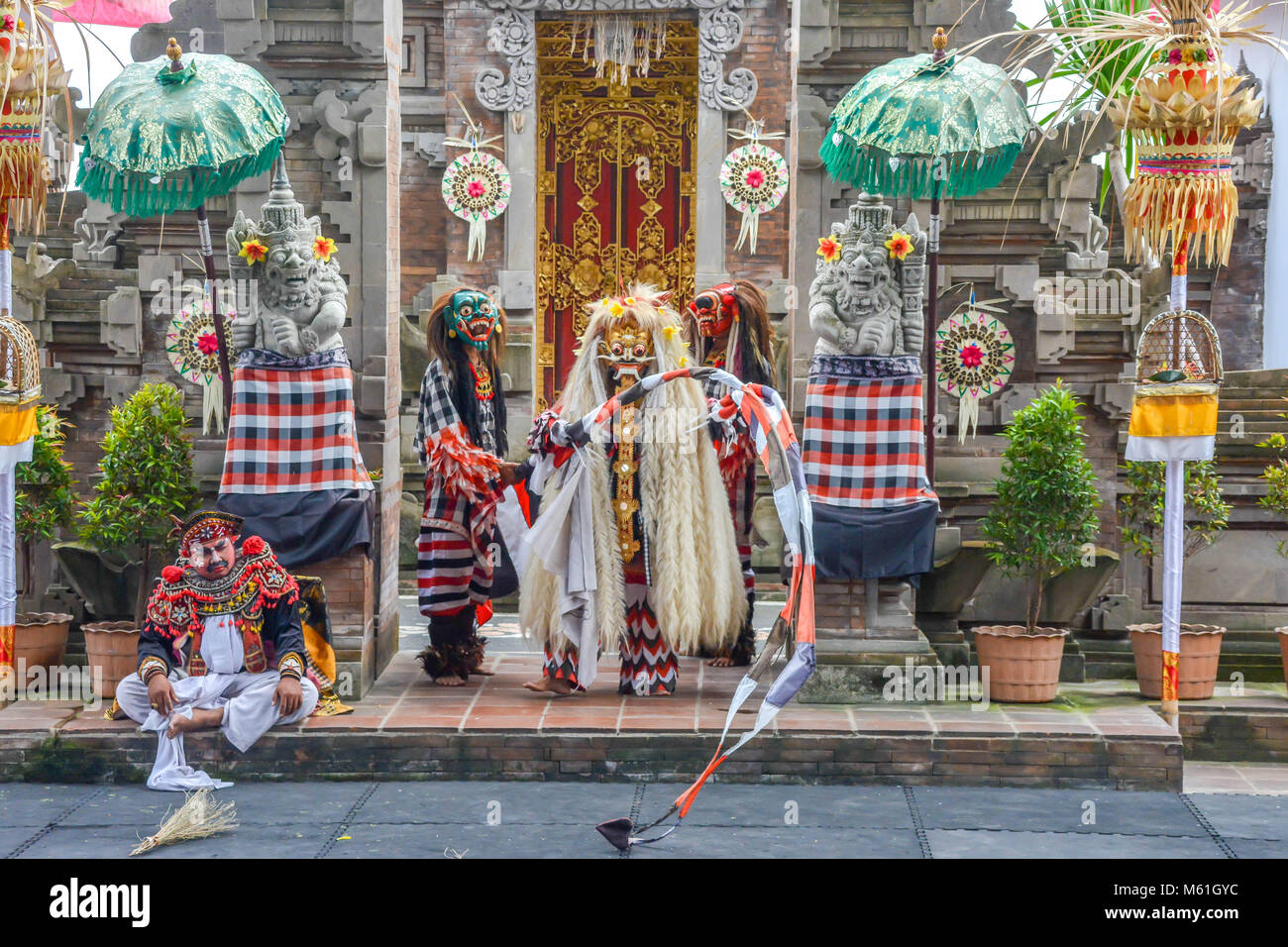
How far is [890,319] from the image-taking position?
820 cm

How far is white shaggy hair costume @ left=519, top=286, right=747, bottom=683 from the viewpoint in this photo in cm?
812

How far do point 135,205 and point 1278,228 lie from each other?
1260cm

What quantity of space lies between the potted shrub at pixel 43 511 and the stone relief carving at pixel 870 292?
4.37m

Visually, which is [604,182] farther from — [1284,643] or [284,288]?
[1284,643]

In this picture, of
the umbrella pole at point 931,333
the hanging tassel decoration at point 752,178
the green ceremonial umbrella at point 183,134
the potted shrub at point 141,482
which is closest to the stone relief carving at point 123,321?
the potted shrub at point 141,482

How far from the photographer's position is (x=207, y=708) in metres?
Result: 7.47

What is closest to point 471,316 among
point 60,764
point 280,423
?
point 280,423

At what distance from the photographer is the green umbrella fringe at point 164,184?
8242mm

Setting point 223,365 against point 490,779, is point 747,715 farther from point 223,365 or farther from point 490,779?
point 223,365

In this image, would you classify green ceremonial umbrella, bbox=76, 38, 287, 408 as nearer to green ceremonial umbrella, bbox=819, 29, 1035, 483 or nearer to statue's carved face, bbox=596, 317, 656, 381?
statue's carved face, bbox=596, 317, 656, 381

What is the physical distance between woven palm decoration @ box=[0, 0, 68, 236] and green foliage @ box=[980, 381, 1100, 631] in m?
5.27

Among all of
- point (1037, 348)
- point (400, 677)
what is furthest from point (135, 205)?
point (1037, 348)

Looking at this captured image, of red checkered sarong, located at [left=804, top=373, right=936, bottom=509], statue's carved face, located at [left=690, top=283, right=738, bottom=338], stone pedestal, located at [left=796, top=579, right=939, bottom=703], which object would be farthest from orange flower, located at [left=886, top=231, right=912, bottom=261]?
stone pedestal, located at [left=796, top=579, right=939, bottom=703]

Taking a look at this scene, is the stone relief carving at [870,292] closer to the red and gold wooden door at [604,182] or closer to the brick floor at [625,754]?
the brick floor at [625,754]
